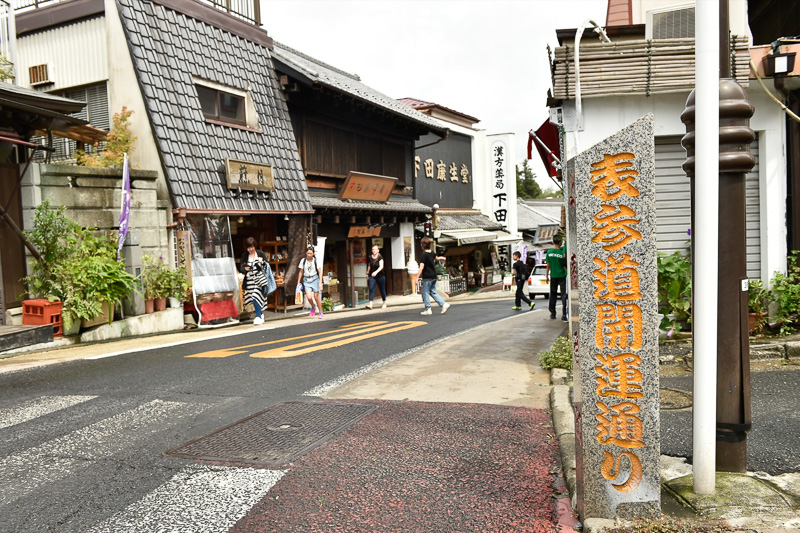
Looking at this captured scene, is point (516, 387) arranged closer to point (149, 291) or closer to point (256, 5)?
point (149, 291)

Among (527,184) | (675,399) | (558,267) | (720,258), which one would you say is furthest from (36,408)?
(527,184)

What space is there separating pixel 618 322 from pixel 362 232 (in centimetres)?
1958

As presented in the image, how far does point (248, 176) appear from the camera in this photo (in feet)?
55.2

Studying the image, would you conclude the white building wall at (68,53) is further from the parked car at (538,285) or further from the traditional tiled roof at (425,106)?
the parked car at (538,285)

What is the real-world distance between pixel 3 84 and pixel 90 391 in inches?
271

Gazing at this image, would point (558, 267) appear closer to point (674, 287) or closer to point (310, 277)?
point (674, 287)

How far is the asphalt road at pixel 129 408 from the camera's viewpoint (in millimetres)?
4172

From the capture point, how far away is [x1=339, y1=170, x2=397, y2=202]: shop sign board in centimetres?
2145

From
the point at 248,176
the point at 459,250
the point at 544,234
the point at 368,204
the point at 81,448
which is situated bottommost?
the point at 81,448

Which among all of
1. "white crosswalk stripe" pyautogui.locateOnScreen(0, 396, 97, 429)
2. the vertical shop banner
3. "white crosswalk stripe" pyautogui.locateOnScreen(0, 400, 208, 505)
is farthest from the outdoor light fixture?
the vertical shop banner

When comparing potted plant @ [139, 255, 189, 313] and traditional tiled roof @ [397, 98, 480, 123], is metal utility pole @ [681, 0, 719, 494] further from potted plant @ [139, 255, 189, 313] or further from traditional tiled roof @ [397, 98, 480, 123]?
traditional tiled roof @ [397, 98, 480, 123]

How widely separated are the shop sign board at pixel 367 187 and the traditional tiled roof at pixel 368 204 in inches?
7.9

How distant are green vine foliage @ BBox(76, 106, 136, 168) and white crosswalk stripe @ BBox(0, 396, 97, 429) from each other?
331 inches

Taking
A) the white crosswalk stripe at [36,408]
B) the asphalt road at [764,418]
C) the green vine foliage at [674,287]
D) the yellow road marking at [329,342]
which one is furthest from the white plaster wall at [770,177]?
the white crosswalk stripe at [36,408]
